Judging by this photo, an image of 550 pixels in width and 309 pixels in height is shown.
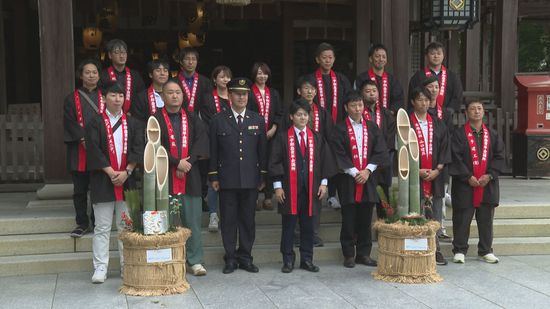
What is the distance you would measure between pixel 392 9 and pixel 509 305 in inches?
167

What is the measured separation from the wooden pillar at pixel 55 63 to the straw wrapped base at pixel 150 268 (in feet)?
7.65

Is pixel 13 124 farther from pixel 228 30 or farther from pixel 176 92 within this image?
pixel 228 30

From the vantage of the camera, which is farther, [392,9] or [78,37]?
[78,37]

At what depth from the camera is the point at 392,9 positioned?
7570mm

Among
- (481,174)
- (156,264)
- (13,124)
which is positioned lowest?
(156,264)

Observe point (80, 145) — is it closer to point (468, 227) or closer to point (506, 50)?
point (468, 227)

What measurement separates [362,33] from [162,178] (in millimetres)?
6568

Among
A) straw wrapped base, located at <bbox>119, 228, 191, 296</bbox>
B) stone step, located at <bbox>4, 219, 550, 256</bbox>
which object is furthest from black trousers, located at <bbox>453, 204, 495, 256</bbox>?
straw wrapped base, located at <bbox>119, 228, 191, 296</bbox>

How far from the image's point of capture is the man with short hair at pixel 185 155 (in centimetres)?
546

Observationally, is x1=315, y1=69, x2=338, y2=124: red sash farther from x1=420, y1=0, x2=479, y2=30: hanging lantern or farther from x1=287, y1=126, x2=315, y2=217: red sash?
x1=420, y1=0, x2=479, y2=30: hanging lantern

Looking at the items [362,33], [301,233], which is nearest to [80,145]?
[301,233]

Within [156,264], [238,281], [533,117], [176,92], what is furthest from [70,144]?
[533,117]

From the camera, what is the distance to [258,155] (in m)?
5.79

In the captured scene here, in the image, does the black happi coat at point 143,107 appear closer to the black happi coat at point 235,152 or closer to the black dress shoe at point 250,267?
the black happi coat at point 235,152
